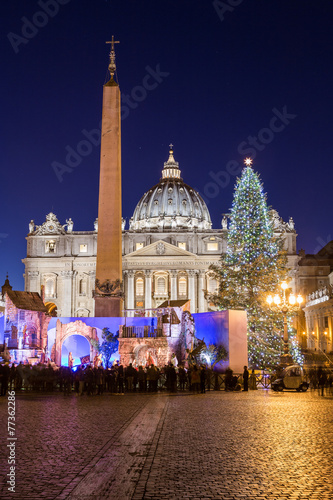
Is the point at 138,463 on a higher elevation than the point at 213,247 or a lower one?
lower

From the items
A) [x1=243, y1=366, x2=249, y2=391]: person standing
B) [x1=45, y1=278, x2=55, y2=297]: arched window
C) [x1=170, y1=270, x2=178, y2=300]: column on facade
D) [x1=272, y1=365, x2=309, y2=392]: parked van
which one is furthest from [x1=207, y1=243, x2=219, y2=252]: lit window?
[x1=243, y1=366, x2=249, y2=391]: person standing

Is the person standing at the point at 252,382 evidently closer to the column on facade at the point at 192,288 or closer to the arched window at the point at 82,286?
the column on facade at the point at 192,288

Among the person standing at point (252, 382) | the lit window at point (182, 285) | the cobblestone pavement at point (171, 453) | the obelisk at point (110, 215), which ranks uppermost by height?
the lit window at point (182, 285)

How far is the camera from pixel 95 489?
5887mm

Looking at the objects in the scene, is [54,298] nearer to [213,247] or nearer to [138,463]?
[213,247]

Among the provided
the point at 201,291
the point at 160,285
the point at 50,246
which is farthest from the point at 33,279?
the point at 201,291

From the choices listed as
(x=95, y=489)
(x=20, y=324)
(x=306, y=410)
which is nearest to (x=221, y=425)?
(x=306, y=410)

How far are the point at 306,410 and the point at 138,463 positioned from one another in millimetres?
7093

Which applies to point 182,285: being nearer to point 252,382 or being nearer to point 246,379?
point 252,382

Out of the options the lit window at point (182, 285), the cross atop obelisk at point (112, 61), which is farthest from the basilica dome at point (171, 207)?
the cross atop obelisk at point (112, 61)

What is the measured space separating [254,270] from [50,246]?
178 ft

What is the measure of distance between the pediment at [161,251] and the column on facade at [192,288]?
8.28 feet

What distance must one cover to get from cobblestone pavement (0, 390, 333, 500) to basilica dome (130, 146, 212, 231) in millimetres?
85114

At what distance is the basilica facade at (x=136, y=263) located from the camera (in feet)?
246
